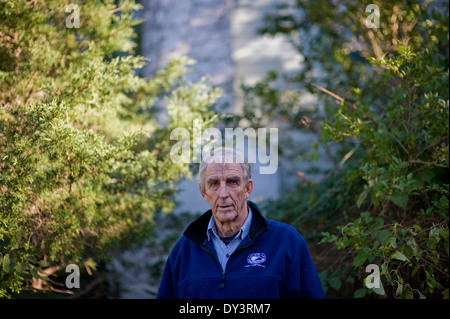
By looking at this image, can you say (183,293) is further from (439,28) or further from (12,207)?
(439,28)

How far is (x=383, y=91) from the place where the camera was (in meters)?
4.86

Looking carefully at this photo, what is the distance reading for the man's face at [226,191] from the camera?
8.03 ft

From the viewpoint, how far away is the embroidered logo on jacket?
232 cm

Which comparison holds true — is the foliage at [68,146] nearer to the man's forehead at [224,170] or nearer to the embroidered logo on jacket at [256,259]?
the man's forehead at [224,170]

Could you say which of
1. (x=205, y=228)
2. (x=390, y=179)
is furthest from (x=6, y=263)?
(x=390, y=179)

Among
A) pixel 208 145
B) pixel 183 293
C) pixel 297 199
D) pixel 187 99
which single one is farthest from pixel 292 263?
pixel 297 199

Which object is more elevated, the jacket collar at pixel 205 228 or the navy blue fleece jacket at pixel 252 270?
the jacket collar at pixel 205 228

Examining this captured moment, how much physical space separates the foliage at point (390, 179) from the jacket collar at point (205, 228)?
494 millimetres

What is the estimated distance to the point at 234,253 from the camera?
2.37m

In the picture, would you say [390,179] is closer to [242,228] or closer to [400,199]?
[400,199]

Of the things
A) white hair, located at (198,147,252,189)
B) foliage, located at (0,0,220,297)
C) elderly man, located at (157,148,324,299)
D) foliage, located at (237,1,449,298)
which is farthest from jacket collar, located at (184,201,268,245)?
foliage, located at (0,0,220,297)

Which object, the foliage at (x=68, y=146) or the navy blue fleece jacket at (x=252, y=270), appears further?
the foliage at (x=68, y=146)

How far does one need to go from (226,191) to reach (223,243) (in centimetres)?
27

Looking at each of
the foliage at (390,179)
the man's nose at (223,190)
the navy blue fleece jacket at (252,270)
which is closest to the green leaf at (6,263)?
the navy blue fleece jacket at (252,270)
